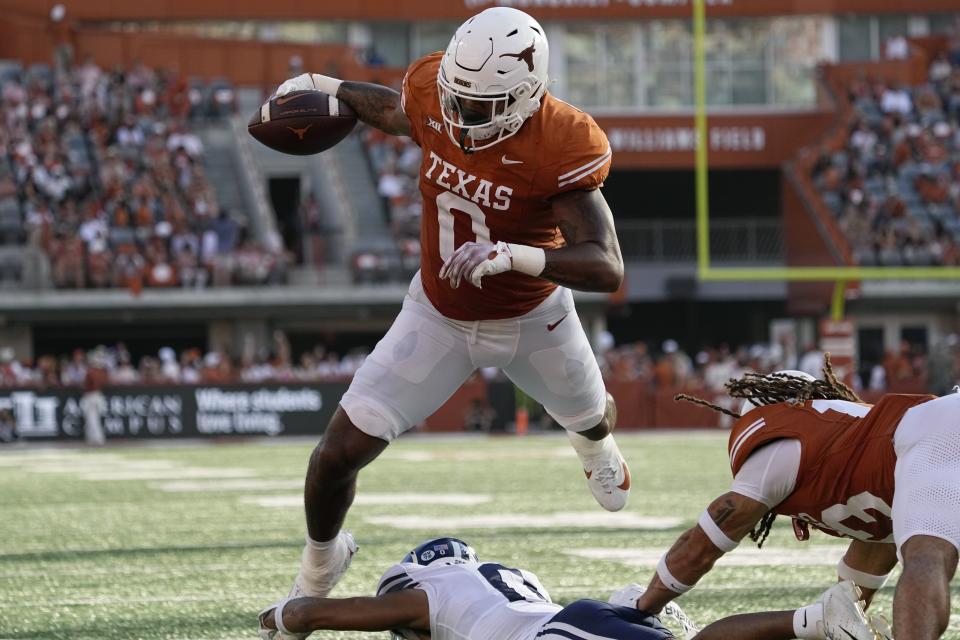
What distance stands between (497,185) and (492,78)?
1.07 ft

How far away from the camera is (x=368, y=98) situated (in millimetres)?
4934

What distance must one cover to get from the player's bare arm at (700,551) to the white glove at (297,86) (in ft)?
6.90

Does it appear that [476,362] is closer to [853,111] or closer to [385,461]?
[385,461]

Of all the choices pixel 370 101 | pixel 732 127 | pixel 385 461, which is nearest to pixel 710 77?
pixel 732 127

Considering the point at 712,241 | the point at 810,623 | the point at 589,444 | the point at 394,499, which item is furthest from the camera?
the point at 712,241

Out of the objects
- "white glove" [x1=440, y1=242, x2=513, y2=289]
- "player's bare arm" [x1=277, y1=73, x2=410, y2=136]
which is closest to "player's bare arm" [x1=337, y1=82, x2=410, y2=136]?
"player's bare arm" [x1=277, y1=73, x2=410, y2=136]

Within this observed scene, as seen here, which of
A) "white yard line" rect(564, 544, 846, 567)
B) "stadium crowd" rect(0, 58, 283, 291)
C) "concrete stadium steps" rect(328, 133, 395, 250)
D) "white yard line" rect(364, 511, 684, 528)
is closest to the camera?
"white yard line" rect(564, 544, 846, 567)

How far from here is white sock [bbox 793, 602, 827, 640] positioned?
11.1 feet

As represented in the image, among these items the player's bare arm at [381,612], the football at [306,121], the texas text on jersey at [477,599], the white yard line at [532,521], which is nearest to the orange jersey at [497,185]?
the football at [306,121]

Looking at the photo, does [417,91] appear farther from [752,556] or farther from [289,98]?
[752,556]

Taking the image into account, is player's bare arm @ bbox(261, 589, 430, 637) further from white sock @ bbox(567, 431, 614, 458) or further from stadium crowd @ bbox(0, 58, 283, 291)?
stadium crowd @ bbox(0, 58, 283, 291)

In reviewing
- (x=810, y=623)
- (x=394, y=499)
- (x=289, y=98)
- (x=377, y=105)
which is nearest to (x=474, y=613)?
(x=810, y=623)

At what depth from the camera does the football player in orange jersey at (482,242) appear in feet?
13.7

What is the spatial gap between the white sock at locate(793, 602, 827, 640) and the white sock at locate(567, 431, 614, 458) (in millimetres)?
1869
